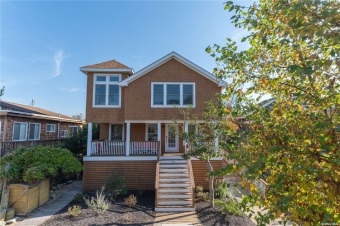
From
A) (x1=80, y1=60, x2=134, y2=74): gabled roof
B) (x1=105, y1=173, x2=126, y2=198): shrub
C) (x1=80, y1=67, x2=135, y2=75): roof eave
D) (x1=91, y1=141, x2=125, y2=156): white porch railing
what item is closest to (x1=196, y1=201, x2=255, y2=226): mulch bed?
(x1=105, y1=173, x2=126, y2=198): shrub

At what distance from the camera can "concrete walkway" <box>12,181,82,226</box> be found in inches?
318

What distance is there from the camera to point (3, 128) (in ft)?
41.8

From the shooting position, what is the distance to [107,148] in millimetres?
13016

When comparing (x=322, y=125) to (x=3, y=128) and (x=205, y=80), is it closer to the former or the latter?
(x=205, y=80)

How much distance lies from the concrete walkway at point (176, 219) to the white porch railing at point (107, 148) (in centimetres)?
534

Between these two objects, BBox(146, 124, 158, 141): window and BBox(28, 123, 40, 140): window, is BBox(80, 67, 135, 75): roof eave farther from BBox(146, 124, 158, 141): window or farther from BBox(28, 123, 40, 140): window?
BBox(28, 123, 40, 140): window

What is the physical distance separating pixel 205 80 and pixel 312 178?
11569 millimetres

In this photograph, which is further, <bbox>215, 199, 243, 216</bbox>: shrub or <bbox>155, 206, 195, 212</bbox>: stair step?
<bbox>155, 206, 195, 212</bbox>: stair step

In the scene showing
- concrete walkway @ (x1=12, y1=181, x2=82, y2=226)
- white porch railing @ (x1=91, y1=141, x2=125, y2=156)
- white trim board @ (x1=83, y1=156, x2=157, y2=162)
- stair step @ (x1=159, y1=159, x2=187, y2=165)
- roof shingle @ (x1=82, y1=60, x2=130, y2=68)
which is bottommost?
concrete walkway @ (x1=12, y1=181, x2=82, y2=226)

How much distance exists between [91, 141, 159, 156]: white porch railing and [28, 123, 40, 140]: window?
6448 millimetres

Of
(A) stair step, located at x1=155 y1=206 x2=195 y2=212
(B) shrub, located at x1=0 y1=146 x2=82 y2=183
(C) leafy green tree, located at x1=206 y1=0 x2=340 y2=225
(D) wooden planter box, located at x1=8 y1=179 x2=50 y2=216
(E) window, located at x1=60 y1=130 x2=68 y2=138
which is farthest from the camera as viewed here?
(E) window, located at x1=60 y1=130 x2=68 y2=138

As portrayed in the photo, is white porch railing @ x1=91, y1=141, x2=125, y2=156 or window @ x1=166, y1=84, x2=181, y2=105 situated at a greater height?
window @ x1=166, y1=84, x2=181, y2=105

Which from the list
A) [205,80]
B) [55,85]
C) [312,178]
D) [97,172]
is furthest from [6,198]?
[55,85]

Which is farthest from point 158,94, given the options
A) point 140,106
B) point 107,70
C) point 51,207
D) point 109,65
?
point 51,207
